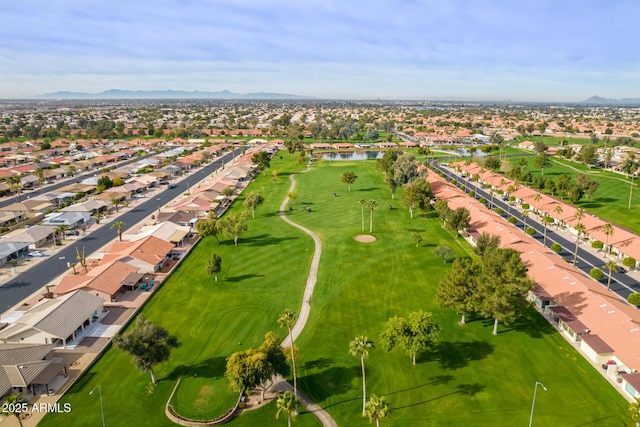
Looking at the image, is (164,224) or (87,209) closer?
(164,224)

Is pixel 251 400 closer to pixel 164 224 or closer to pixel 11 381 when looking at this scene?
pixel 11 381

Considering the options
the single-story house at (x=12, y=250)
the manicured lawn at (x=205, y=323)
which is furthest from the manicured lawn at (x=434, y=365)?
the single-story house at (x=12, y=250)

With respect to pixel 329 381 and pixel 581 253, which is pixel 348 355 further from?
pixel 581 253

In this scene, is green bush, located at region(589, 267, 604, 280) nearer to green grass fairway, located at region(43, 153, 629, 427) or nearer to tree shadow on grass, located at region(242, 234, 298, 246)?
green grass fairway, located at region(43, 153, 629, 427)

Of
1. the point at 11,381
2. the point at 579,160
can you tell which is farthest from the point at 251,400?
the point at 579,160

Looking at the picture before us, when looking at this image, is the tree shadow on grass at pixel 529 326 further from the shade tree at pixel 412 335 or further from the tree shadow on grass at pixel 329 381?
the tree shadow on grass at pixel 329 381
